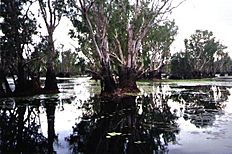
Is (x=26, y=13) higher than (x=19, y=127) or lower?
higher

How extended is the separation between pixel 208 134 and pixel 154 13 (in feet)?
80.8

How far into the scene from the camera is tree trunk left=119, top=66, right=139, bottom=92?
35.3m

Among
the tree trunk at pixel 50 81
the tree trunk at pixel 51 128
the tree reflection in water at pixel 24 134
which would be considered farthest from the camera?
the tree trunk at pixel 50 81

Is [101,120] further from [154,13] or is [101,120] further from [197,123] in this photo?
[154,13]

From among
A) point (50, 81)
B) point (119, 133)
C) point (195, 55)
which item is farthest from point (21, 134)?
point (195, 55)

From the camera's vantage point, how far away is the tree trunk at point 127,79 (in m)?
35.3

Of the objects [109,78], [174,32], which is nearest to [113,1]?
[109,78]

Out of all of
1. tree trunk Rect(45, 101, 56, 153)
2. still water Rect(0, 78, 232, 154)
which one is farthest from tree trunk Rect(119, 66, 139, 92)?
still water Rect(0, 78, 232, 154)

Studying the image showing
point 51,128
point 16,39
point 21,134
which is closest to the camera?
point 21,134

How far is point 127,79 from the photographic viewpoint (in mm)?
35625

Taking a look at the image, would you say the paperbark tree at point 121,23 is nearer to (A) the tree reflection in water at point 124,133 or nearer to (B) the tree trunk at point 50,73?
(B) the tree trunk at point 50,73

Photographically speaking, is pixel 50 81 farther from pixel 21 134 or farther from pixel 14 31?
pixel 21 134

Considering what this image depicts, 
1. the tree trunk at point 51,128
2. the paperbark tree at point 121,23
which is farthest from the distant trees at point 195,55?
the tree trunk at point 51,128

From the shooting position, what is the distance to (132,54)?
3678 centimetres
